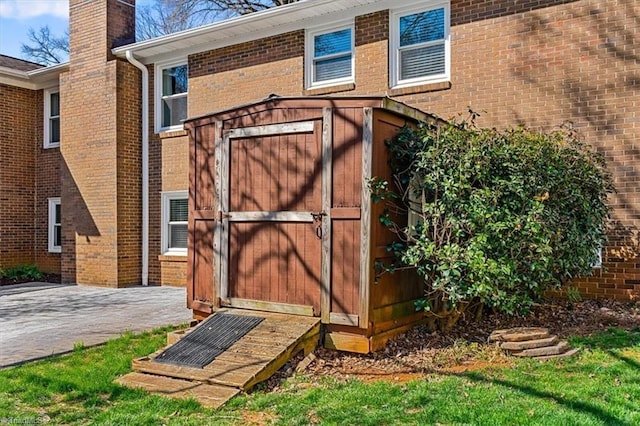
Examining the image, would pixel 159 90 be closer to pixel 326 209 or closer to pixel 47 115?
pixel 47 115

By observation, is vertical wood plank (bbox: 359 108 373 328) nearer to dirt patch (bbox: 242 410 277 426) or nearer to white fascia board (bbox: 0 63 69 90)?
dirt patch (bbox: 242 410 277 426)

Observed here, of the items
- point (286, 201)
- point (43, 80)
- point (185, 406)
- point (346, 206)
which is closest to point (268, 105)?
point (286, 201)

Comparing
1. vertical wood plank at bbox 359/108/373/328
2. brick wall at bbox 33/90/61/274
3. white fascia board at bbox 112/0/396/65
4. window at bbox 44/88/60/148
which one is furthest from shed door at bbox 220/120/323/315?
window at bbox 44/88/60/148

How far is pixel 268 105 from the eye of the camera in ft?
19.9

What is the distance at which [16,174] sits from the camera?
14430mm

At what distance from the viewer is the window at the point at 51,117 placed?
14625 millimetres

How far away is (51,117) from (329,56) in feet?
28.3

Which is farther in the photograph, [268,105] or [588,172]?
[588,172]

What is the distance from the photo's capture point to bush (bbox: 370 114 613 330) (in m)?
5.25

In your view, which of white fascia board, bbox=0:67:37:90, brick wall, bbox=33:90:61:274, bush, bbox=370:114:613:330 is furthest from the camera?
brick wall, bbox=33:90:61:274

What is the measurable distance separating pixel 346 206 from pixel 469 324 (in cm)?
235

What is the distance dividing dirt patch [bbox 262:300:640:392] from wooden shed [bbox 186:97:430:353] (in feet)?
0.57

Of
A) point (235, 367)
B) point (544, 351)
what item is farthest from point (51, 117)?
point (544, 351)

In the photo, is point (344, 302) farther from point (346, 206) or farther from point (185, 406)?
point (185, 406)
